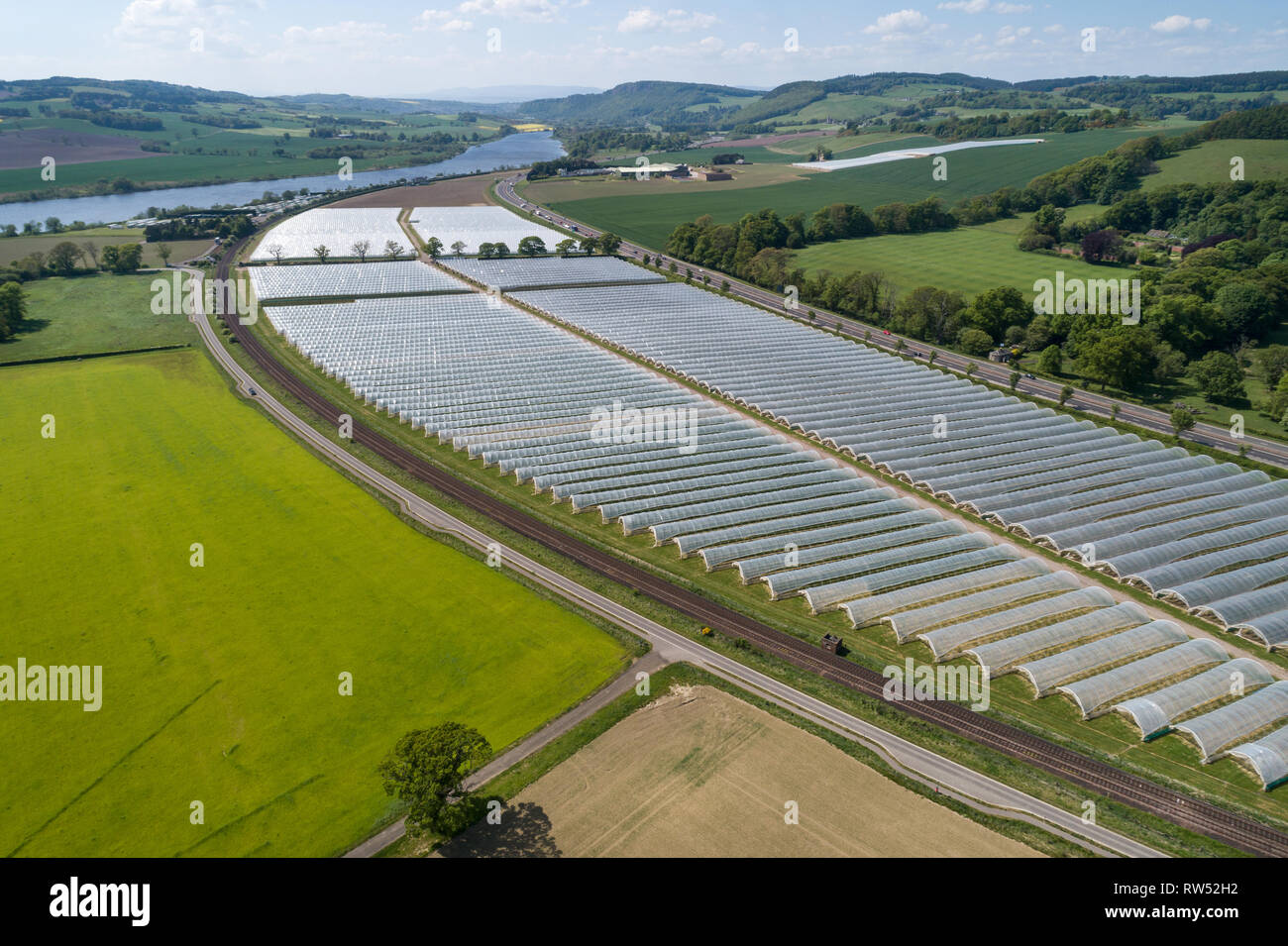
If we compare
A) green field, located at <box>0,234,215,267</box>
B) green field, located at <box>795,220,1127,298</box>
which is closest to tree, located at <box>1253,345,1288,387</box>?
green field, located at <box>795,220,1127,298</box>

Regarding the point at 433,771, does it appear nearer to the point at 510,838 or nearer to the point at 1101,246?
the point at 510,838

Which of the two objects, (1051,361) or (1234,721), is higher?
(1051,361)

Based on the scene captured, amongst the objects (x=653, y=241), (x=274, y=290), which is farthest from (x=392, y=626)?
(x=653, y=241)

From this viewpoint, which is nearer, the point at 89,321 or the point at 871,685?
the point at 871,685

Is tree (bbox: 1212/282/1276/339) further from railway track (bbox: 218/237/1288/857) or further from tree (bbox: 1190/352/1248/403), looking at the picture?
railway track (bbox: 218/237/1288/857)

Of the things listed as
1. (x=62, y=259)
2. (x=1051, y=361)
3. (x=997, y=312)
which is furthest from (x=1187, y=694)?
(x=62, y=259)

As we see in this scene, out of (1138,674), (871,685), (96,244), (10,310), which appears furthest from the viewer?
(96,244)
